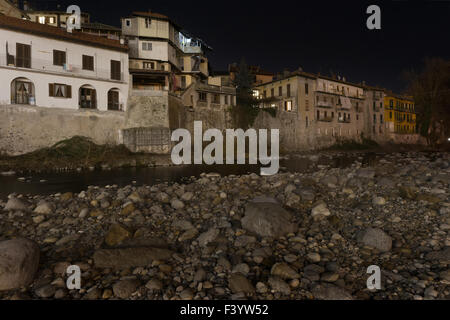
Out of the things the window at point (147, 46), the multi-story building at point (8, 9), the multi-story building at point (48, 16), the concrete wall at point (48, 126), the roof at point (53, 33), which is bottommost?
the concrete wall at point (48, 126)

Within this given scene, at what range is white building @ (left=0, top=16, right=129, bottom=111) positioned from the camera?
22.4 metres

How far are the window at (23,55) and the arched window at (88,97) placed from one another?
16.0 ft

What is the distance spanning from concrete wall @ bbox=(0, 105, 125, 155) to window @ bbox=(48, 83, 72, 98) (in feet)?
4.88

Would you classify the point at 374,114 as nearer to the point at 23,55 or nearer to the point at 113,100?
the point at 113,100


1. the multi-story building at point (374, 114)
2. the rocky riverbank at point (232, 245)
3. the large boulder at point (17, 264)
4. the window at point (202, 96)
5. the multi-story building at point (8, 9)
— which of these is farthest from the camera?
the multi-story building at point (374, 114)

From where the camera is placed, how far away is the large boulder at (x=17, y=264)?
3814 mm

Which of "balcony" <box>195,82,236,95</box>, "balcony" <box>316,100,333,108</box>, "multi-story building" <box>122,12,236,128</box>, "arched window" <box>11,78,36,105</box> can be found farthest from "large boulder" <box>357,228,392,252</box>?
"balcony" <box>316,100,333,108</box>

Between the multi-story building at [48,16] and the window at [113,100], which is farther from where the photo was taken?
the multi-story building at [48,16]

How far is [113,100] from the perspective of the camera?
1100 inches

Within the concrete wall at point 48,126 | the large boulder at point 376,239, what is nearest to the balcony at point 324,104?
the concrete wall at point 48,126

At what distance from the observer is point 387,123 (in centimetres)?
5888

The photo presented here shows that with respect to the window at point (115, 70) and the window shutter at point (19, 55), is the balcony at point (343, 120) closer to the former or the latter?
the window at point (115, 70)

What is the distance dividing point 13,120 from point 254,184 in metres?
24.5
